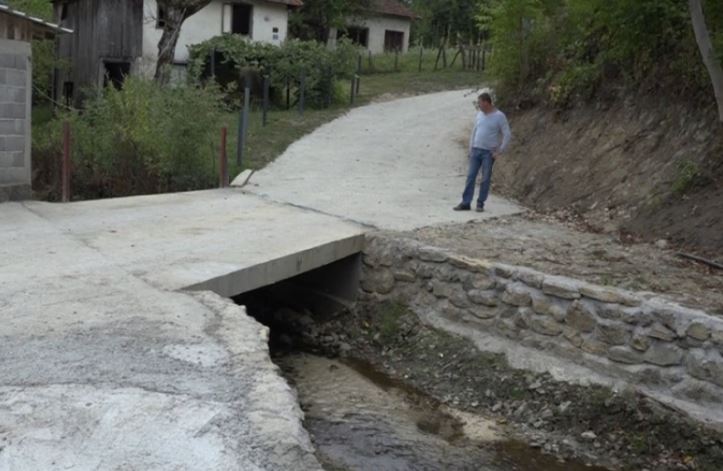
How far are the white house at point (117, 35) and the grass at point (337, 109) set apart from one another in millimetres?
4996

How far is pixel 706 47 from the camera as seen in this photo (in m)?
8.97

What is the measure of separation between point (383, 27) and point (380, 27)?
0.25 metres

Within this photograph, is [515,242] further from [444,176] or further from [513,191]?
[444,176]

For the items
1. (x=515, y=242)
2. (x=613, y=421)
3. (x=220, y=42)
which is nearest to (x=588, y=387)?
(x=613, y=421)

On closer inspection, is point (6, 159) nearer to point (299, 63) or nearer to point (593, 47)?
point (593, 47)

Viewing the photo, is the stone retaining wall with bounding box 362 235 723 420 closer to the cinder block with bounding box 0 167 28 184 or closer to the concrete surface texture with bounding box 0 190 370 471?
the concrete surface texture with bounding box 0 190 370 471

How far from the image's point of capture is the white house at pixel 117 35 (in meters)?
24.9

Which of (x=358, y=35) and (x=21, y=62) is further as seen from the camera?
(x=358, y=35)

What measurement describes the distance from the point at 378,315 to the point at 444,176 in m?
5.39

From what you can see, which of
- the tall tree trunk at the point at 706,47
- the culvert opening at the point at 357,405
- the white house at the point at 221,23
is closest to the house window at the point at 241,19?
the white house at the point at 221,23

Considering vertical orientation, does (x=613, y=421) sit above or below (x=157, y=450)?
below

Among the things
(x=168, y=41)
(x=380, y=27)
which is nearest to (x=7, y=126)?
(x=168, y=41)

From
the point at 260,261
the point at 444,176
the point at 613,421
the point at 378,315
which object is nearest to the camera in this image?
the point at 613,421

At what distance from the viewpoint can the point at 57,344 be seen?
5.25 m
